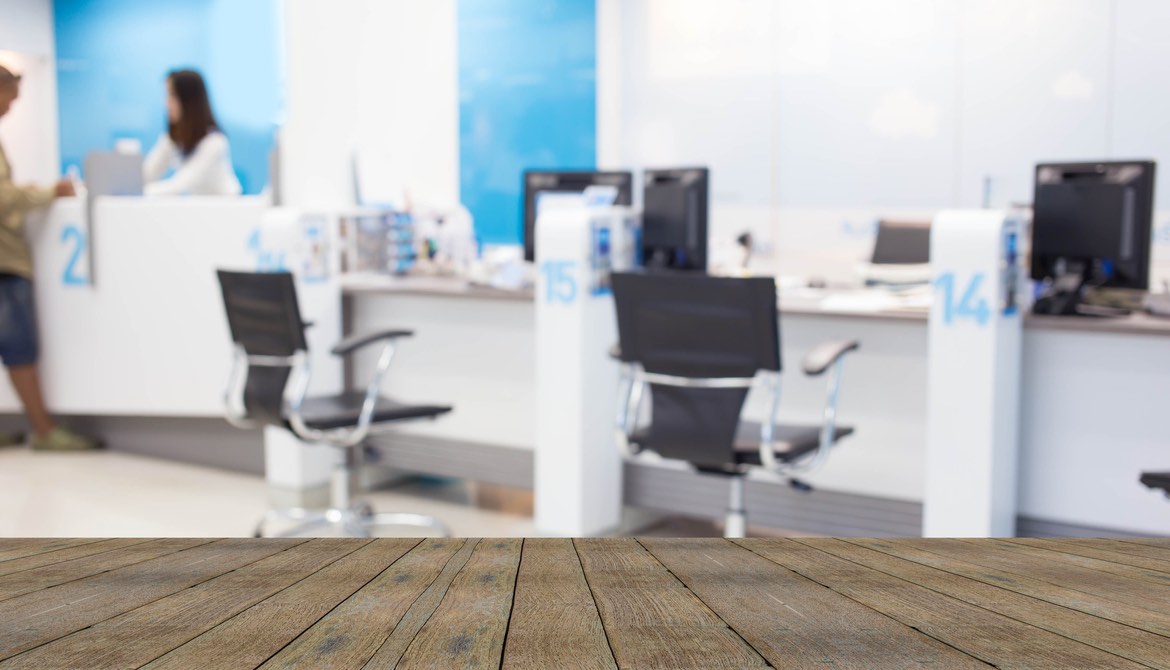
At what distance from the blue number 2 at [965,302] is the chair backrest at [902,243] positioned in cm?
166

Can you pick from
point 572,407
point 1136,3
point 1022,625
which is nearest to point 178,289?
point 572,407

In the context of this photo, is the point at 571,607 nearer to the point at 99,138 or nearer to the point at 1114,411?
the point at 1114,411

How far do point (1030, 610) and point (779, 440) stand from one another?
1842 millimetres

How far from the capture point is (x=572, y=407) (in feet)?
12.9

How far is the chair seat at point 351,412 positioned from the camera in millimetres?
3791

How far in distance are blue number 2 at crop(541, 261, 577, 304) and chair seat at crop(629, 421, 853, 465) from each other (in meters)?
0.67

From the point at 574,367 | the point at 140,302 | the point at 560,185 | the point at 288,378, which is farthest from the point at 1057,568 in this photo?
the point at 140,302

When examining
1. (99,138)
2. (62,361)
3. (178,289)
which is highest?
(99,138)

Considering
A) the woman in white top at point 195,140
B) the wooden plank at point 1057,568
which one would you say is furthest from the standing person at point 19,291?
the wooden plank at point 1057,568

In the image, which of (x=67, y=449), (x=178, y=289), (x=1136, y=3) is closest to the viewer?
(x=1136, y=3)

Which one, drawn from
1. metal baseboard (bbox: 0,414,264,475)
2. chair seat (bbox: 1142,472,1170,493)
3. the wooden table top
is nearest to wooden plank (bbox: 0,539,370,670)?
the wooden table top

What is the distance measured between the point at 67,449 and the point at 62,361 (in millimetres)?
439

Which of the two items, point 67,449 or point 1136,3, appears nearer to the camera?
point 1136,3

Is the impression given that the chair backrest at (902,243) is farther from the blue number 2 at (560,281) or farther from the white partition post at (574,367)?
the blue number 2 at (560,281)
